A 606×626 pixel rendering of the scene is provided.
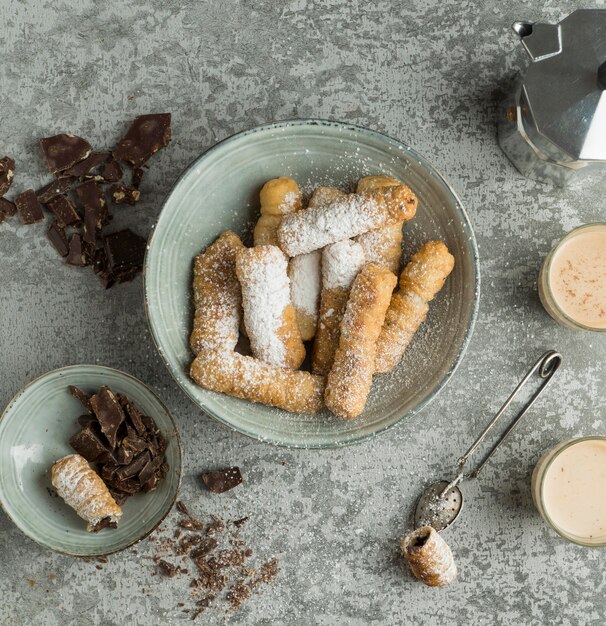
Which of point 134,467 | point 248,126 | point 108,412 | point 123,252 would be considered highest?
point 248,126

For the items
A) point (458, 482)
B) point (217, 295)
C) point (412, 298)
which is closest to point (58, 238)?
point (217, 295)

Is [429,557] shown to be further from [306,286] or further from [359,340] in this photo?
[306,286]

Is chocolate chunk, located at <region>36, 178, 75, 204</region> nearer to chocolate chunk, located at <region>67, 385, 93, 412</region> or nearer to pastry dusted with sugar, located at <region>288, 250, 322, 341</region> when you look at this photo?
chocolate chunk, located at <region>67, 385, 93, 412</region>

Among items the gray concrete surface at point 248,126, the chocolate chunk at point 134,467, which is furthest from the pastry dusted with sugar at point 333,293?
the chocolate chunk at point 134,467

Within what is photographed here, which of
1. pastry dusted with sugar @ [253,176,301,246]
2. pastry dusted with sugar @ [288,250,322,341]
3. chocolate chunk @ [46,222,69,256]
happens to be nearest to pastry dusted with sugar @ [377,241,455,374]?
pastry dusted with sugar @ [288,250,322,341]

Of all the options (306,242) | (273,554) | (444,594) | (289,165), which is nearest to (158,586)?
(273,554)

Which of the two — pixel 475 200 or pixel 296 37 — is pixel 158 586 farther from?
pixel 296 37
